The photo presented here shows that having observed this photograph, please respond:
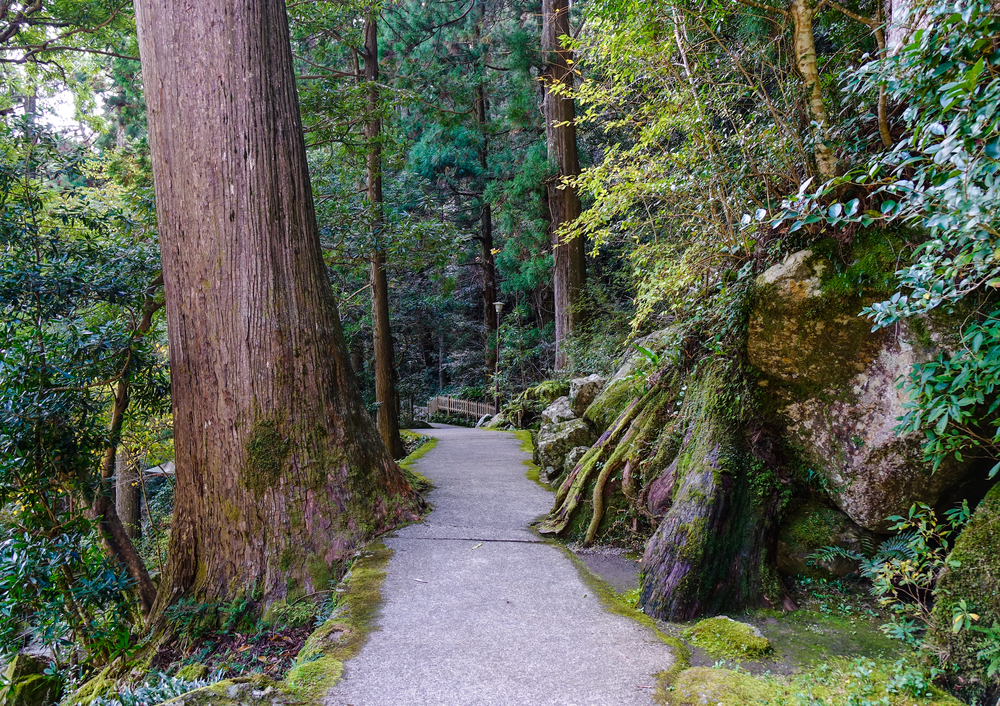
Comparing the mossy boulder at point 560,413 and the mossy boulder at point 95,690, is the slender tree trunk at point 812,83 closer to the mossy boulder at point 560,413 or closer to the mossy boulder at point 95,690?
the mossy boulder at point 560,413

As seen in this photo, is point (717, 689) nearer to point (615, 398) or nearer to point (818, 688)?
point (818, 688)

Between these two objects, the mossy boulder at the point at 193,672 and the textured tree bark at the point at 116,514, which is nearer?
the mossy boulder at the point at 193,672

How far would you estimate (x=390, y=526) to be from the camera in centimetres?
445

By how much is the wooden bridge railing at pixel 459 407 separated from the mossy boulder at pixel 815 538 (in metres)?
17.4

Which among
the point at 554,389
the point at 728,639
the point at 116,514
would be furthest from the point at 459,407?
the point at 728,639

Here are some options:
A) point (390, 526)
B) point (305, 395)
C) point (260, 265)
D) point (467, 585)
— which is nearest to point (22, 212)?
point (260, 265)

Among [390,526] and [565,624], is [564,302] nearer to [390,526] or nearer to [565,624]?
[390,526]

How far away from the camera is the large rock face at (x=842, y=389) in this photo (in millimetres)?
3141

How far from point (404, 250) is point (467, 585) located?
5.78 metres

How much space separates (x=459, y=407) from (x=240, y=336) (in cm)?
1853

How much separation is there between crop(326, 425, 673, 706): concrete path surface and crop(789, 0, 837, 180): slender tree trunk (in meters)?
3.27

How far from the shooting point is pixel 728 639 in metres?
2.79

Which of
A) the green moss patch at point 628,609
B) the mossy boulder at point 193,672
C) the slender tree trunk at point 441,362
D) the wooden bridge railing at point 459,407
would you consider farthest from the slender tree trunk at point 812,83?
the slender tree trunk at point 441,362

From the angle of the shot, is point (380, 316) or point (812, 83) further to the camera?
point (380, 316)
